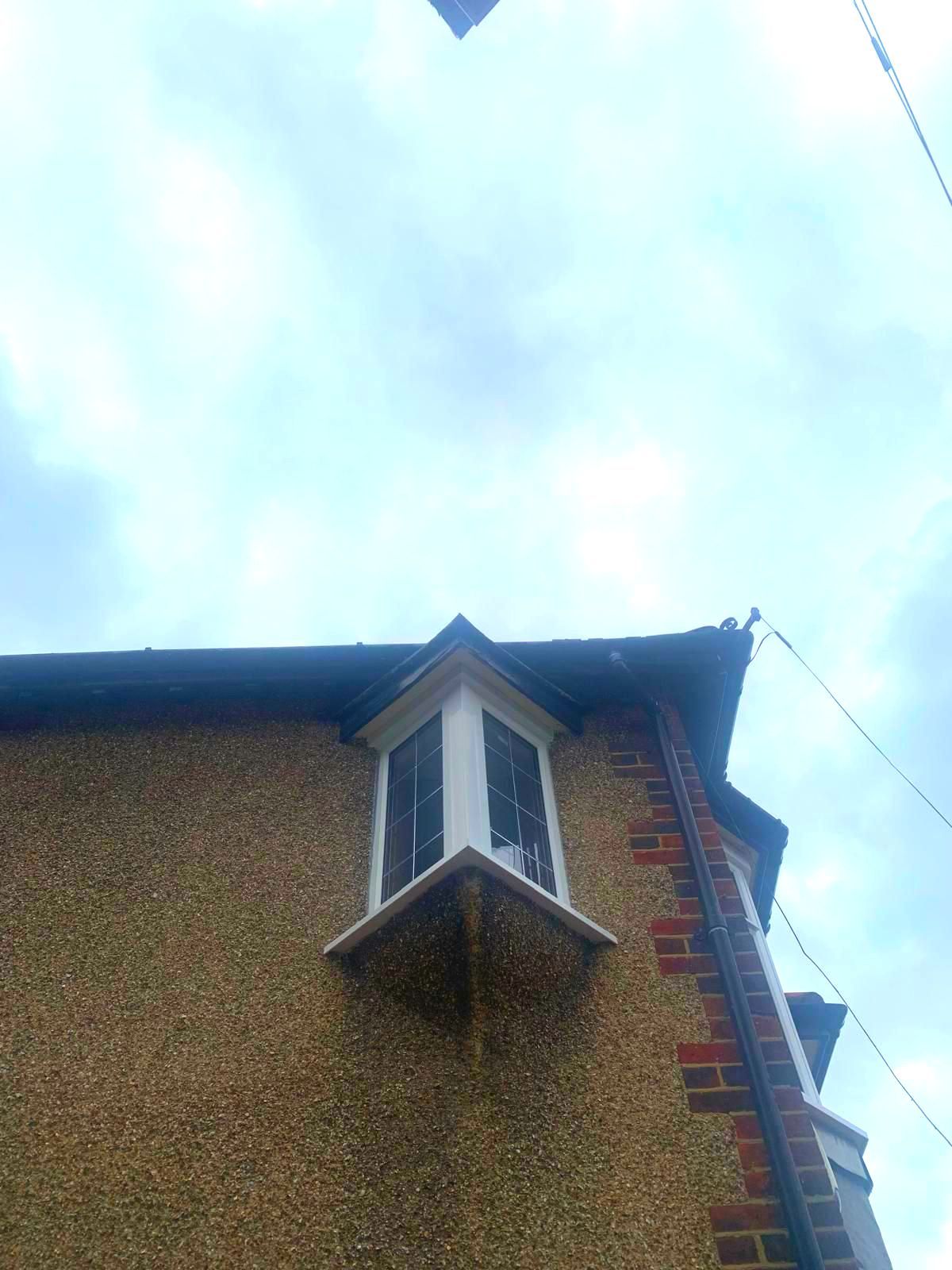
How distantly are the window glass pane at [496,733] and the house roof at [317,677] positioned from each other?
546 millimetres

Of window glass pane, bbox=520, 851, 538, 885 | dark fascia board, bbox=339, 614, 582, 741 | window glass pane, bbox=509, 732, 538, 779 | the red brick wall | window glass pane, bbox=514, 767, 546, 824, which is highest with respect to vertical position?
dark fascia board, bbox=339, 614, 582, 741

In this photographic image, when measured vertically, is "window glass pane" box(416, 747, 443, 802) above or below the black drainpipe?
above

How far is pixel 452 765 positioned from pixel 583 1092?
171 cm

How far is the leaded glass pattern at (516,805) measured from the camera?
13.8 feet

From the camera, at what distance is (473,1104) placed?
3.21m

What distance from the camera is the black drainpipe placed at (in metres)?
2.91

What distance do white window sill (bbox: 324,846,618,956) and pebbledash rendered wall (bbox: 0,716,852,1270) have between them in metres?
0.07

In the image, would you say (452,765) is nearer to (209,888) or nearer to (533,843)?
(533,843)

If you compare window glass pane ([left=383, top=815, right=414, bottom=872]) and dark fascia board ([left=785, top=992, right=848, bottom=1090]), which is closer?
window glass pane ([left=383, top=815, right=414, bottom=872])

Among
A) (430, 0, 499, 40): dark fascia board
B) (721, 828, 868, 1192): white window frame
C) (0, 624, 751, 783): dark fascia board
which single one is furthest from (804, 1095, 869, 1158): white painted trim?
(430, 0, 499, 40): dark fascia board

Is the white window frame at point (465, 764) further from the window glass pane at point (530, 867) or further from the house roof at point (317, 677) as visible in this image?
the house roof at point (317, 677)

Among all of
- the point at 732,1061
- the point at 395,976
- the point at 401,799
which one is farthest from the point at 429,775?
the point at 732,1061

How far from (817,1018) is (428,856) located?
4349mm

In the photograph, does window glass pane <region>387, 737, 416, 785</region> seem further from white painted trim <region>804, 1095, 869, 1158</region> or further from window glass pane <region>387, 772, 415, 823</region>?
white painted trim <region>804, 1095, 869, 1158</region>
